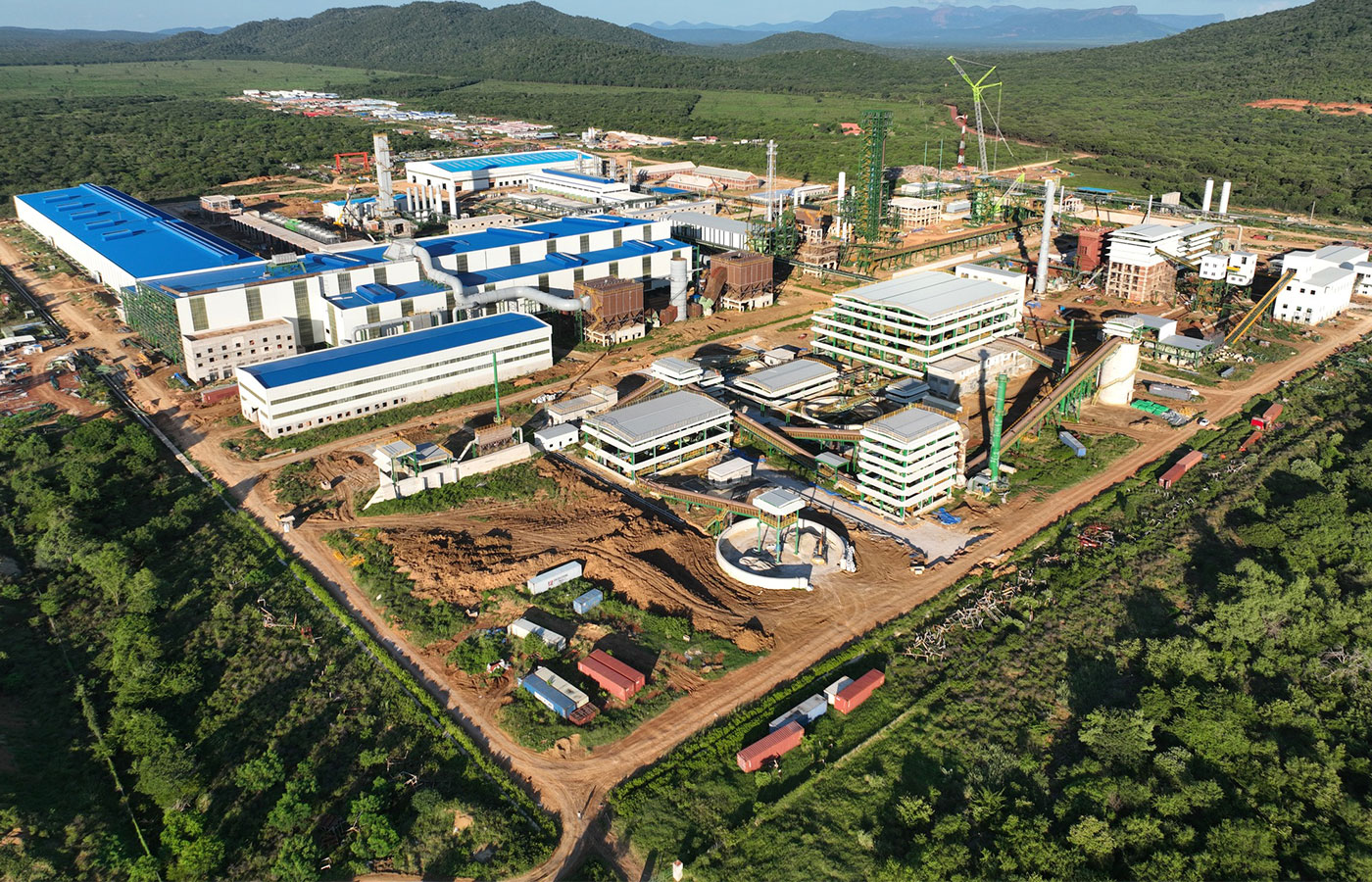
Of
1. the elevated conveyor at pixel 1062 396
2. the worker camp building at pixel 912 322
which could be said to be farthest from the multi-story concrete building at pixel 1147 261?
the elevated conveyor at pixel 1062 396

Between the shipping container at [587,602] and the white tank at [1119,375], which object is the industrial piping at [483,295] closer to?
the shipping container at [587,602]

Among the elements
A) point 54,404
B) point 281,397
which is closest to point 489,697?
point 281,397

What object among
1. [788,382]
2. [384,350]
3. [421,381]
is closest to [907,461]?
[788,382]

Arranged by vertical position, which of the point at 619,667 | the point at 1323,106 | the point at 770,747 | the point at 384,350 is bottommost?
the point at 770,747

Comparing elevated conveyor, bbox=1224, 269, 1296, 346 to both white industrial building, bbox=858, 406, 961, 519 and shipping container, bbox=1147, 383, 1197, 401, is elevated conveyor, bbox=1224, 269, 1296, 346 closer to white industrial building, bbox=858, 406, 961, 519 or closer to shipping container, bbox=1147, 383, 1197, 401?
shipping container, bbox=1147, 383, 1197, 401

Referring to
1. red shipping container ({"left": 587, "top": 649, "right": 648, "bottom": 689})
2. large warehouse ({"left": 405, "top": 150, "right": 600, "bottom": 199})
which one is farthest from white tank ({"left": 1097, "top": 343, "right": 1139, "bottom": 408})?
large warehouse ({"left": 405, "top": 150, "right": 600, "bottom": 199})

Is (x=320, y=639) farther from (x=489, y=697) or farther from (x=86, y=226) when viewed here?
(x=86, y=226)

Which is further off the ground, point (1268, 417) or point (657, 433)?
point (657, 433)

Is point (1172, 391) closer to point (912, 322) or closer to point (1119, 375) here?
point (1119, 375)
